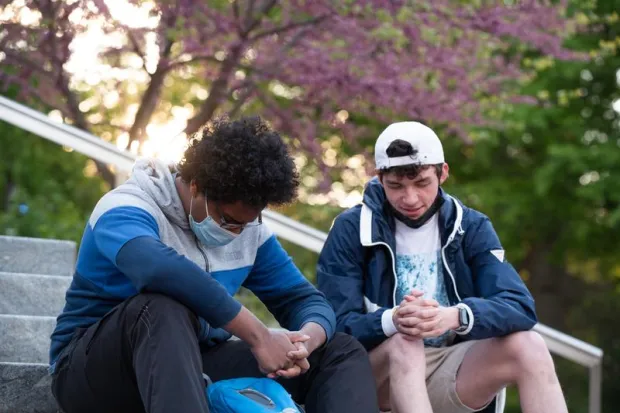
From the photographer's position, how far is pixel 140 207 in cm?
318

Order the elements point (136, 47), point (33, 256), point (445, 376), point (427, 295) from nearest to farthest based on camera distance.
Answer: point (445, 376) < point (427, 295) < point (33, 256) < point (136, 47)

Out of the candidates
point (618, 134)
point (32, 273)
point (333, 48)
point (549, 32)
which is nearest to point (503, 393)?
point (32, 273)

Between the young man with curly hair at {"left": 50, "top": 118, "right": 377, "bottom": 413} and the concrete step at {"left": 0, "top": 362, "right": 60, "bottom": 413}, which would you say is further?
the concrete step at {"left": 0, "top": 362, "right": 60, "bottom": 413}

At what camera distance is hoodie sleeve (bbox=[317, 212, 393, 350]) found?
3703 mm

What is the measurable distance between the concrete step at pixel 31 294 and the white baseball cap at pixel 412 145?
1648mm

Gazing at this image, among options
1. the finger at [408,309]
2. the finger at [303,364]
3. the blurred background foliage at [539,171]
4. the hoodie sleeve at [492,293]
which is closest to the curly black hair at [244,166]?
the finger at [303,364]

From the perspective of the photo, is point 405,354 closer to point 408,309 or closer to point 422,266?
point 408,309

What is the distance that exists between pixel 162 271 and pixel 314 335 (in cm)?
63

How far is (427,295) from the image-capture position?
3.91m

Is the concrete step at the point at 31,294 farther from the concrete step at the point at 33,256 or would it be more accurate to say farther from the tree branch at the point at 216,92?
the tree branch at the point at 216,92

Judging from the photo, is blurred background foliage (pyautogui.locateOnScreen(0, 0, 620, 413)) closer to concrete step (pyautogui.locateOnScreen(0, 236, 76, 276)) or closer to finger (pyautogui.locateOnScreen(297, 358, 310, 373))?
concrete step (pyautogui.locateOnScreen(0, 236, 76, 276))

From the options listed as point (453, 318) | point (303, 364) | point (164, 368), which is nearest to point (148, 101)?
point (453, 318)

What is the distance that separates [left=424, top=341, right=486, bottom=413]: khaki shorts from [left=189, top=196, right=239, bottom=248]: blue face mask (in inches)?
37.9

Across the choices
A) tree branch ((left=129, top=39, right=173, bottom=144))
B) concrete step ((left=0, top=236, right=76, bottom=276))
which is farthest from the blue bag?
tree branch ((left=129, top=39, right=173, bottom=144))
